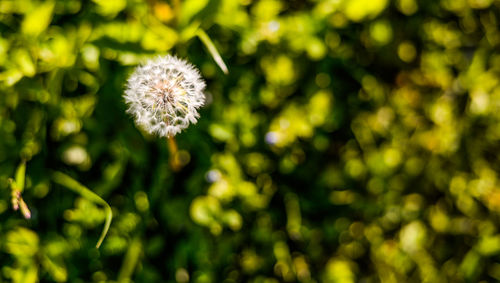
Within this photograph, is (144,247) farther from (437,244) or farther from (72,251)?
(437,244)

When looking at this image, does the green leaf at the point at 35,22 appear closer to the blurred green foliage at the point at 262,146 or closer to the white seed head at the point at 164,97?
Answer: the blurred green foliage at the point at 262,146

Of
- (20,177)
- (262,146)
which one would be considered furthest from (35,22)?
(262,146)

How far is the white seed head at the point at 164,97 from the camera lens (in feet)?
3.51

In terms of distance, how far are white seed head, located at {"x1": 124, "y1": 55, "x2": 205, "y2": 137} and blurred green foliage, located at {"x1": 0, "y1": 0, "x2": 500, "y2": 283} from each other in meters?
0.22

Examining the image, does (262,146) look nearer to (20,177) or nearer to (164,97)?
(164,97)

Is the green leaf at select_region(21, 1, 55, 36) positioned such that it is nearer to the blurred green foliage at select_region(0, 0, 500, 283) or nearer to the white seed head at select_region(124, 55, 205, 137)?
the blurred green foliage at select_region(0, 0, 500, 283)

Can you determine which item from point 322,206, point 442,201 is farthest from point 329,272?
point 442,201

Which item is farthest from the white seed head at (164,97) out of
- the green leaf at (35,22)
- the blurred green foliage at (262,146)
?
the green leaf at (35,22)

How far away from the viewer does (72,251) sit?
1.40m

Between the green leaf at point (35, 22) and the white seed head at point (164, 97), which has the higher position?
the green leaf at point (35, 22)

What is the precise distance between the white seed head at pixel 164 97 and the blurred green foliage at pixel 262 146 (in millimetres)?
222

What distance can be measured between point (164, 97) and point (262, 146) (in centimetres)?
53

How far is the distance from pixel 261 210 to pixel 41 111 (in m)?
0.79

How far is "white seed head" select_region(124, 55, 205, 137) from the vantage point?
107 centimetres
